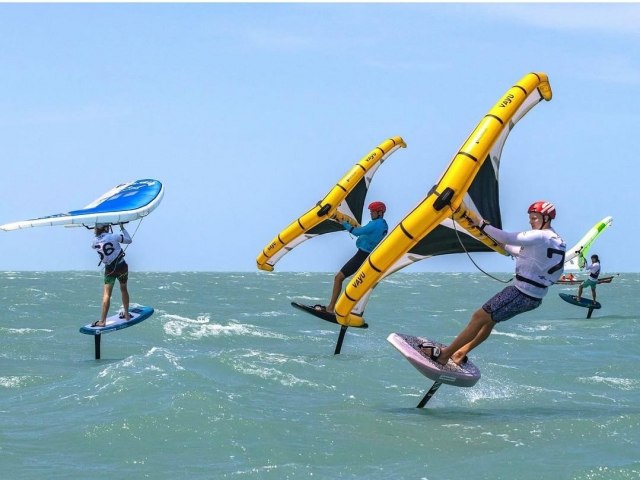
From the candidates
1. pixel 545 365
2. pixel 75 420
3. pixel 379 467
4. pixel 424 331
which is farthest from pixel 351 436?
pixel 424 331

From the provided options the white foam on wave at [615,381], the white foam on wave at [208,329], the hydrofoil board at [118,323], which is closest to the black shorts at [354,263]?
the hydrofoil board at [118,323]

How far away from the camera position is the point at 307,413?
12.4 meters

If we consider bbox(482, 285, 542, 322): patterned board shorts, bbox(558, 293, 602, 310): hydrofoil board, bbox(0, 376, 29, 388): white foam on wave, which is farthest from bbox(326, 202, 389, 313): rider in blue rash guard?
Answer: bbox(558, 293, 602, 310): hydrofoil board

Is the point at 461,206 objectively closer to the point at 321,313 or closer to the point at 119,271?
the point at 321,313

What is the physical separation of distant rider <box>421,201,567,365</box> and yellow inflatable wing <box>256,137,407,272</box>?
6409 millimetres

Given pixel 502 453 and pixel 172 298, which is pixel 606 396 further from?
pixel 172 298

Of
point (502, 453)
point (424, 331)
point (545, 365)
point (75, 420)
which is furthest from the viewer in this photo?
point (424, 331)

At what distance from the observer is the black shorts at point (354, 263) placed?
16656 millimetres

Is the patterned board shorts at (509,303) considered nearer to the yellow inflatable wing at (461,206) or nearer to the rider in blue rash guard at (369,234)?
the yellow inflatable wing at (461,206)

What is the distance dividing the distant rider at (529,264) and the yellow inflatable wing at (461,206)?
0.52 meters

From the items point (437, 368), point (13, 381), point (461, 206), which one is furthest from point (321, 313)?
point (461, 206)

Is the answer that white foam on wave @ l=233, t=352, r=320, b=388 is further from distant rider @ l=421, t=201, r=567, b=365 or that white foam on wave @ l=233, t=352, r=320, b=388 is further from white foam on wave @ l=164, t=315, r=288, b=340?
white foam on wave @ l=164, t=315, r=288, b=340

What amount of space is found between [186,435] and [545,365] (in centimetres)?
938

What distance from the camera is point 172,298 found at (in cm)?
4666
